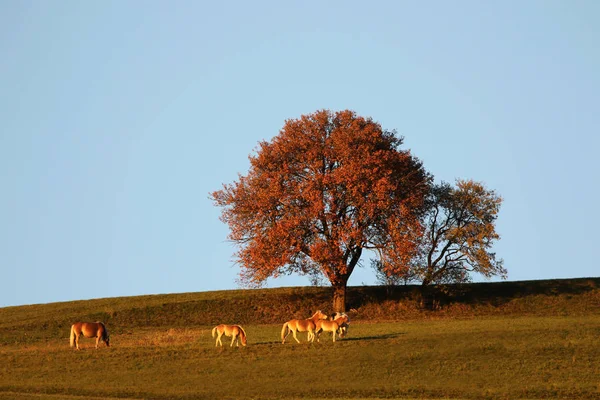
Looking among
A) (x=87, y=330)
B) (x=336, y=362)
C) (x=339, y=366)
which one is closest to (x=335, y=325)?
(x=336, y=362)

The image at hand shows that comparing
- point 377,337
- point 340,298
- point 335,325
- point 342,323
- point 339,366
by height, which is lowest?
point 339,366

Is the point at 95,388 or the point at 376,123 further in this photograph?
the point at 376,123

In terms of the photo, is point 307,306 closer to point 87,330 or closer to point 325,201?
point 325,201

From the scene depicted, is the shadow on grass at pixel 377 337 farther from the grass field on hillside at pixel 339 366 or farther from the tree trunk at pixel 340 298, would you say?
the tree trunk at pixel 340 298

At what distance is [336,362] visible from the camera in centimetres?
4078

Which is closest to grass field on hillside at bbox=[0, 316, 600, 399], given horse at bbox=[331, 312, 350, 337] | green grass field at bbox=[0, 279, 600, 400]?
green grass field at bbox=[0, 279, 600, 400]

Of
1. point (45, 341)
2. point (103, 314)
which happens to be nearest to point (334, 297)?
point (103, 314)

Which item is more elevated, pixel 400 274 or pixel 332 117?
pixel 332 117

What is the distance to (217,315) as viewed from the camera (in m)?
64.4

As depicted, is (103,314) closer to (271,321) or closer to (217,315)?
(217,315)

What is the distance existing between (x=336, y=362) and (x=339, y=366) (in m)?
0.73

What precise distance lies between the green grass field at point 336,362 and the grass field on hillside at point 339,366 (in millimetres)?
53

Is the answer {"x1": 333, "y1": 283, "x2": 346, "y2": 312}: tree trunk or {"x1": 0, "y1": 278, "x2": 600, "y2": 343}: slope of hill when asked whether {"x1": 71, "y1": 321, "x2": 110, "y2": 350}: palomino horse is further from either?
{"x1": 333, "y1": 283, "x2": 346, "y2": 312}: tree trunk

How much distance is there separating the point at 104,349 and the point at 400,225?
2516 cm
